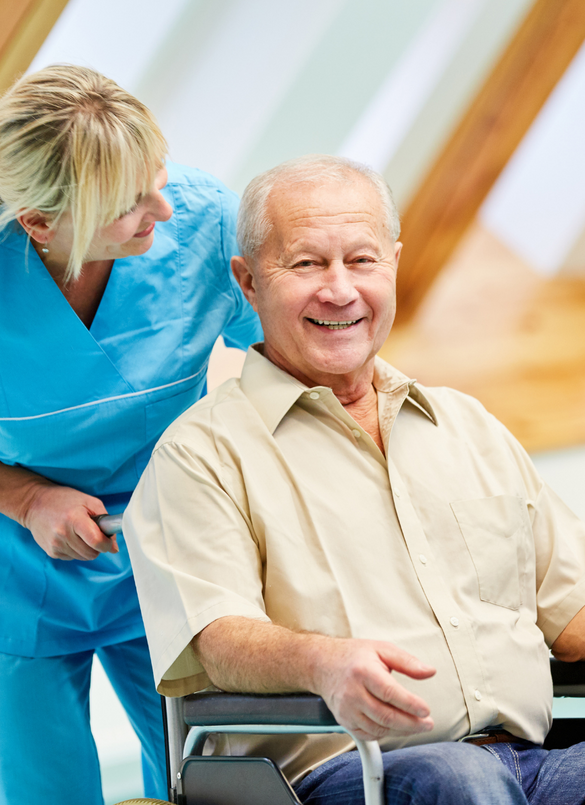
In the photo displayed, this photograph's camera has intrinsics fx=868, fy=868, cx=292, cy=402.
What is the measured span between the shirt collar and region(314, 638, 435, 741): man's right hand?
44 centimetres

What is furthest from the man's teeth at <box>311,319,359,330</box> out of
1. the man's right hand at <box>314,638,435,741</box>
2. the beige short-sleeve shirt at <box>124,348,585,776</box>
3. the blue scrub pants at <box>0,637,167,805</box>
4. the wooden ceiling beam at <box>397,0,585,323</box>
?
the wooden ceiling beam at <box>397,0,585,323</box>

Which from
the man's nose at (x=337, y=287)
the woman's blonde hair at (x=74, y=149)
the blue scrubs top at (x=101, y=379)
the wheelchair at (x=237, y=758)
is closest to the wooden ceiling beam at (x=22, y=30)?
the blue scrubs top at (x=101, y=379)

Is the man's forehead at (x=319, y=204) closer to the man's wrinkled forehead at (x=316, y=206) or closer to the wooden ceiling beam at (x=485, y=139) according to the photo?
the man's wrinkled forehead at (x=316, y=206)

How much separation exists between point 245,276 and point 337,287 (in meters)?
0.18

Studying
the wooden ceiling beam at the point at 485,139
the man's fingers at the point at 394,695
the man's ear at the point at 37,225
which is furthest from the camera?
the wooden ceiling beam at the point at 485,139

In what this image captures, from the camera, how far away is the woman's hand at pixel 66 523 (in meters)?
1.24

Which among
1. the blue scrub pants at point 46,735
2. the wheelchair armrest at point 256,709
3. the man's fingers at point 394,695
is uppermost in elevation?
the man's fingers at point 394,695

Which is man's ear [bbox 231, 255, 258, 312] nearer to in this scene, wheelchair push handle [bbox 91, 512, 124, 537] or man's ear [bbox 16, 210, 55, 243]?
man's ear [bbox 16, 210, 55, 243]

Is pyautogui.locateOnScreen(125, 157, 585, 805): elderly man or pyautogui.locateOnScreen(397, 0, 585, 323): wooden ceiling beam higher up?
pyautogui.locateOnScreen(397, 0, 585, 323): wooden ceiling beam

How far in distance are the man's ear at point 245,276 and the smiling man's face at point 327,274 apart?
0.05 meters

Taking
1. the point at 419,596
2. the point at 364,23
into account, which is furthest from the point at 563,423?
the point at 419,596

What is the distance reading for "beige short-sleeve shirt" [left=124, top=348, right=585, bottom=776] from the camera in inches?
43.3

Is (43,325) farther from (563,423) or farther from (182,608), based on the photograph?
(563,423)

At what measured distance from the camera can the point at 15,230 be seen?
4.24 feet
